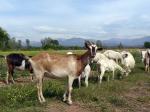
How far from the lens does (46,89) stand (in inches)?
497

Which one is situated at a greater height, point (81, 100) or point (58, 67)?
point (58, 67)

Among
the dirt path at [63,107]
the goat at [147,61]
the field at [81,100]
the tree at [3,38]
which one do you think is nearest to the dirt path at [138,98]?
the field at [81,100]

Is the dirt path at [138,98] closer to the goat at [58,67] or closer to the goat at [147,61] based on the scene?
the goat at [58,67]

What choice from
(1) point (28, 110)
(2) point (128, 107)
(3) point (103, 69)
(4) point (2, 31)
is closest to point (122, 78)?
(3) point (103, 69)

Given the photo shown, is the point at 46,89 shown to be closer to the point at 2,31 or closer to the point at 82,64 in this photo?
the point at 82,64

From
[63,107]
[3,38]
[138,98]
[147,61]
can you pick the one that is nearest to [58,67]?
[63,107]

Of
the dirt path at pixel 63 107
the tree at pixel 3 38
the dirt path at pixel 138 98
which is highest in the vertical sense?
→ the tree at pixel 3 38

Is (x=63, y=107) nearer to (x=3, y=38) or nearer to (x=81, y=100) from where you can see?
(x=81, y=100)

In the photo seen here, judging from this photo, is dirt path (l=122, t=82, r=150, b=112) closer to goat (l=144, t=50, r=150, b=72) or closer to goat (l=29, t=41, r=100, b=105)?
goat (l=29, t=41, r=100, b=105)

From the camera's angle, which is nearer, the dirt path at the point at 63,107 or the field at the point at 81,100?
the dirt path at the point at 63,107

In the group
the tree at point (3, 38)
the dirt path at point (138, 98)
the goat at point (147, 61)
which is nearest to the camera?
the dirt path at point (138, 98)

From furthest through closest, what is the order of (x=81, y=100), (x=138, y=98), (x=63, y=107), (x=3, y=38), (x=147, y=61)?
(x=3, y=38) → (x=147, y=61) → (x=138, y=98) → (x=81, y=100) → (x=63, y=107)

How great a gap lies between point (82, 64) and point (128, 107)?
204 cm

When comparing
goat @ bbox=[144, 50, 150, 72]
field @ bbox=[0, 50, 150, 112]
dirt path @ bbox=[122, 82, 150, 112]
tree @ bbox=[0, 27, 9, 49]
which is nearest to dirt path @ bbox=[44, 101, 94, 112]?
field @ bbox=[0, 50, 150, 112]
